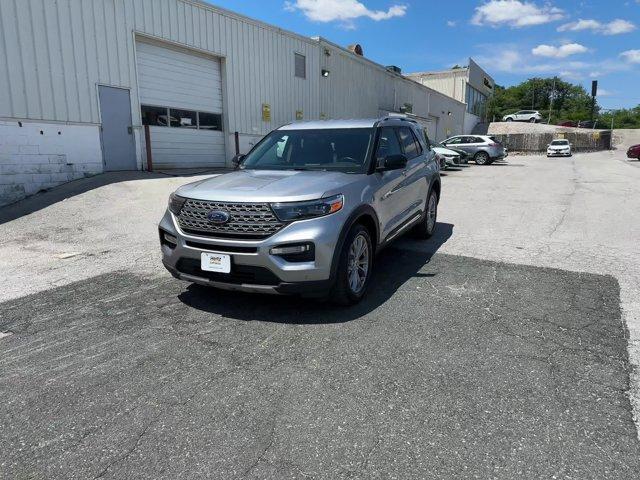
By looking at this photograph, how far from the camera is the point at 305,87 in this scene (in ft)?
65.8

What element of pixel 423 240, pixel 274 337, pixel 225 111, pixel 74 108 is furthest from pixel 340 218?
pixel 225 111

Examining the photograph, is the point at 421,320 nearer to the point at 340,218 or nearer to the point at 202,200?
the point at 340,218

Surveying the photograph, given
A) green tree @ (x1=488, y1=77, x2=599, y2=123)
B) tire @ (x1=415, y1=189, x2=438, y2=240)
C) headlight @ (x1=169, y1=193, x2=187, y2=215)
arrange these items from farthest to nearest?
green tree @ (x1=488, y1=77, x2=599, y2=123) → tire @ (x1=415, y1=189, x2=438, y2=240) → headlight @ (x1=169, y1=193, x2=187, y2=215)

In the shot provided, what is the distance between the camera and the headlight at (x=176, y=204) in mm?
4246

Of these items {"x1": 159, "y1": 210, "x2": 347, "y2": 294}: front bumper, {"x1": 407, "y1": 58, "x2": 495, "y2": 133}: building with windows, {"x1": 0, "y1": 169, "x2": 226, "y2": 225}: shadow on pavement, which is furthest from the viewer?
{"x1": 407, "y1": 58, "x2": 495, "y2": 133}: building with windows

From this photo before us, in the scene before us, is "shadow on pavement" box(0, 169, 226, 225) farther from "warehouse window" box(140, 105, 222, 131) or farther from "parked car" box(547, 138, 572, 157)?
"parked car" box(547, 138, 572, 157)

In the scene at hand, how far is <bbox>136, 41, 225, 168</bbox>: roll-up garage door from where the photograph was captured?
44.4 feet

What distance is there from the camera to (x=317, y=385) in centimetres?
304

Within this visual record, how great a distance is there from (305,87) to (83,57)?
10420 millimetres

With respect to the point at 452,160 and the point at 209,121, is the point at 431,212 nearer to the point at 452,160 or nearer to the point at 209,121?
the point at 209,121

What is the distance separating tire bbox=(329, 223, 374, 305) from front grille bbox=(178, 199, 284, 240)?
0.67 meters

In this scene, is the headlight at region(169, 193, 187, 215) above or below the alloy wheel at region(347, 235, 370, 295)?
above

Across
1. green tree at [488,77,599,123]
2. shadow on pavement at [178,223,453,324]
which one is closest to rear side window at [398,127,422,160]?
shadow on pavement at [178,223,453,324]

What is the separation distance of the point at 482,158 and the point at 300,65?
44.0ft
